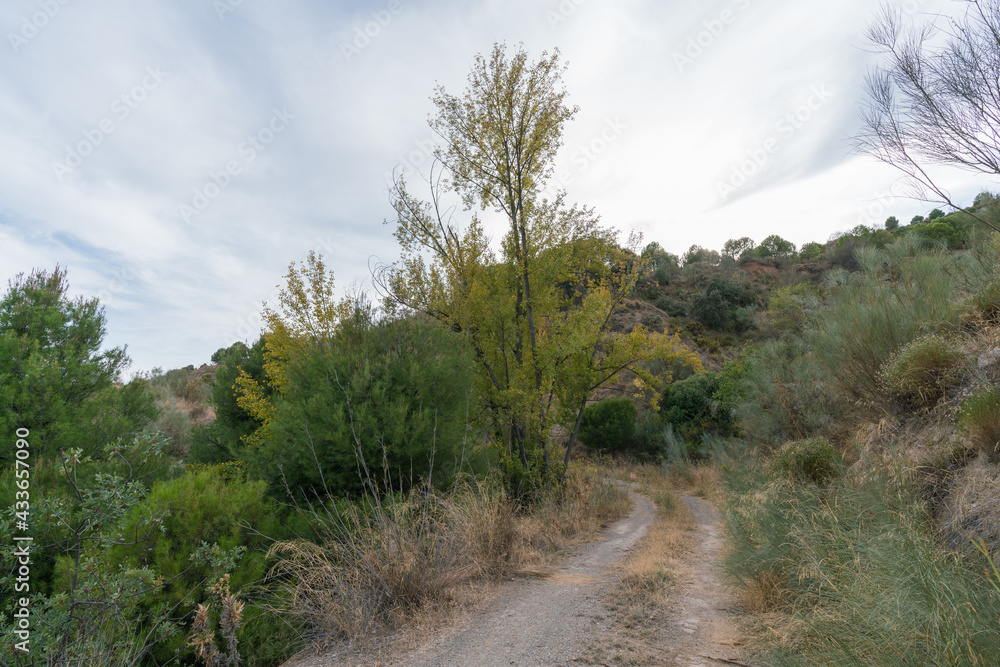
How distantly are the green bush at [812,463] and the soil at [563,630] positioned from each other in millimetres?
1442

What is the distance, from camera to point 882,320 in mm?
5641

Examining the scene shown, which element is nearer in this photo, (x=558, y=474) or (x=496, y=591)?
(x=496, y=591)

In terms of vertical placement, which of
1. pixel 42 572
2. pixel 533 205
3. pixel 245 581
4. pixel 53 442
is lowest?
pixel 245 581

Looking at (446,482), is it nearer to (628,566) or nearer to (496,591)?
(496,591)

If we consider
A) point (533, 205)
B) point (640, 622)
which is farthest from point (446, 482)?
point (533, 205)

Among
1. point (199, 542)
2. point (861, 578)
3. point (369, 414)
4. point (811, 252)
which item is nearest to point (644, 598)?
point (861, 578)

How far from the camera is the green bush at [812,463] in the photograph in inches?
198

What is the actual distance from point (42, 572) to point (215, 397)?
7.33 m

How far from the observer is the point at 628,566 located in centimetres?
549

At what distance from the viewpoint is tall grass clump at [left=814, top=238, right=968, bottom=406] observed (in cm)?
534

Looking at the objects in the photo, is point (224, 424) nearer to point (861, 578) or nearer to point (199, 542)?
point (199, 542)

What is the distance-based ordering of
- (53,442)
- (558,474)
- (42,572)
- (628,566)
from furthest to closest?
1. (558,474)
2. (53,442)
3. (628,566)
4. (42,572)

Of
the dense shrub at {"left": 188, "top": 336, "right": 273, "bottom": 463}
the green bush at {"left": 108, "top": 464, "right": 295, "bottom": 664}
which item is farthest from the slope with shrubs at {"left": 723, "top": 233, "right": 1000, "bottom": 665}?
the dense shrub at {"left": 188, "top": 336, "right": 273, "bottom": 463}

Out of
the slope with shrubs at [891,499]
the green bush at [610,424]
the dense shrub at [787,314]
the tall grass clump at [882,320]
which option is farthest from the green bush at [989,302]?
the green bush at [610,424]
